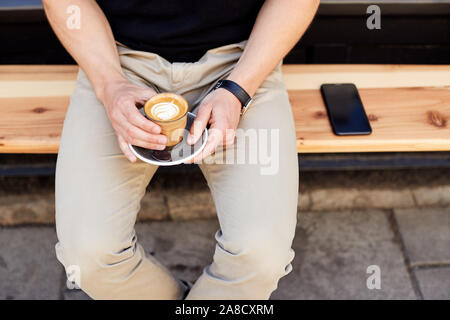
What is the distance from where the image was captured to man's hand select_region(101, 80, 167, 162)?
4.57 feet

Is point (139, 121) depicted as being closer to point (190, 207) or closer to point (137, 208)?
point (137, 208)

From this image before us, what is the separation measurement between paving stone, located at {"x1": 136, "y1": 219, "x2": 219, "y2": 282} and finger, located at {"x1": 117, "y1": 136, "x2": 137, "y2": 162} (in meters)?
0.90

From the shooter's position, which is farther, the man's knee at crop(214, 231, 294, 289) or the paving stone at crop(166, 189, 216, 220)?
the paving stone at crop(166, 189, 216, 220)

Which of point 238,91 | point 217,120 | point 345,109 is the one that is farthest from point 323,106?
point 217,120

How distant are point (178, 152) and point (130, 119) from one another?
7.5 inches

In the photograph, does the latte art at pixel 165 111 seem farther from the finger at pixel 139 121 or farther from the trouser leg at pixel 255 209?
the trouser leg at pixel 255 209

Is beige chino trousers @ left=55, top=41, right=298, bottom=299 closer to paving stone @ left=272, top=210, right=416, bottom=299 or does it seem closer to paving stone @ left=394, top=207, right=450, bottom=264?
paving stone @ left=272, top=210, right=416, bottom=299

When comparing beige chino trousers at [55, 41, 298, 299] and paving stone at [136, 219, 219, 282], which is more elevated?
beige chino trousers at [55, 41, 298, 299]

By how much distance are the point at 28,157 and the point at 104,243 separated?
136 cm

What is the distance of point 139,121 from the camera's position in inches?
54.5

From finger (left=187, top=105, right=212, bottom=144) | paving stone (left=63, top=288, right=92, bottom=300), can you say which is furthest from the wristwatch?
paving stone (left=63, top=288, right=92, bottom=300)

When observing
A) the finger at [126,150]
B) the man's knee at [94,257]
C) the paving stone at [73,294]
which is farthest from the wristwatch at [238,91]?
the paving stone at [73,294]

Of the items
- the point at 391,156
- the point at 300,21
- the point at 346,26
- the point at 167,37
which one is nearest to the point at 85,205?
the point at 167,37
